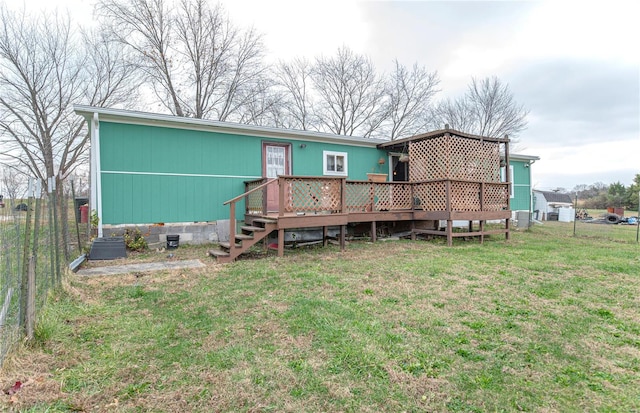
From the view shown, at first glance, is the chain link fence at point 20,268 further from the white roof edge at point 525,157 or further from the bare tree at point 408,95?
the bare tree at point 408,95

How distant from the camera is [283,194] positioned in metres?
6.42

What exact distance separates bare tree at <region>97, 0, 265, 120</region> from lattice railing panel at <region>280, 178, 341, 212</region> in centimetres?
1304

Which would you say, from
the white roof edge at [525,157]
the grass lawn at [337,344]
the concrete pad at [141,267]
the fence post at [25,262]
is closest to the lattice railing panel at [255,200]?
the concrete pad at [141,267]

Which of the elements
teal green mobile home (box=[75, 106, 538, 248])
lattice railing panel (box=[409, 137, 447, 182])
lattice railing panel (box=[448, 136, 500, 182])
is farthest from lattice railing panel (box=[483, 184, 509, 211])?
teal green mobile home (box=[75, 106, 538, 248])

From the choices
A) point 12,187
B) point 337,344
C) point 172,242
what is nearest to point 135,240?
point 172,242

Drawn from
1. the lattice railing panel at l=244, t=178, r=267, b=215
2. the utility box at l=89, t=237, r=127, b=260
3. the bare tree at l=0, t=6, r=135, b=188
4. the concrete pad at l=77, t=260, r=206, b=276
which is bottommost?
the concrete pad at l=77, t=260, r=206, b=276

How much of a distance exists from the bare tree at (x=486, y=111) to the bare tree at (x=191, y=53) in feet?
44.0

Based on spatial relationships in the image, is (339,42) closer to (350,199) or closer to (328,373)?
(350,199)

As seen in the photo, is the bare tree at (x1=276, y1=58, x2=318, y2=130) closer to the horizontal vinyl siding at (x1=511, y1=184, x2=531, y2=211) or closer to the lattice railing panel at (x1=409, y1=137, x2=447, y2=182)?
the horizontal vinyl siding at (x1=511, y1=184, x2=531, y2=211)

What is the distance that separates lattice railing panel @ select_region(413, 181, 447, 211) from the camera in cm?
823

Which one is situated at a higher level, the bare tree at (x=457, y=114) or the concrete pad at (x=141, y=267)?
the bare tree at (x=457, y=114)

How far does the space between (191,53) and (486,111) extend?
20.2m

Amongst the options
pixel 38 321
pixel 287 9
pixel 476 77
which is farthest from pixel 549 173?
pixel 38 321

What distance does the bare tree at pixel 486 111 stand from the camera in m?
23.5
